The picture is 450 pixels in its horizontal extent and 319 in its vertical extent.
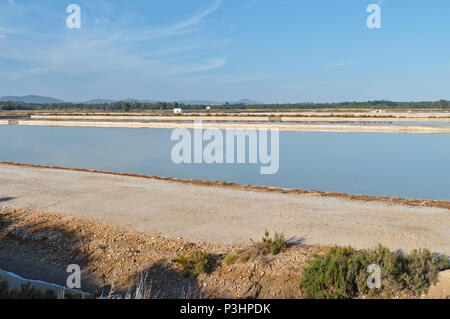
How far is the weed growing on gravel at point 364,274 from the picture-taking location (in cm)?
493

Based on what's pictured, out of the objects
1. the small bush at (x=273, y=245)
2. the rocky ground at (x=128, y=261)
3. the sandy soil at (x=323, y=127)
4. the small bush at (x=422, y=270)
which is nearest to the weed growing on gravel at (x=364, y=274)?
the small bush at (x=422, y=270)

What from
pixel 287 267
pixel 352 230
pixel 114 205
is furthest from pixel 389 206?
pixel 114 205

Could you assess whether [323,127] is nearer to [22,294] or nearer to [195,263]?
[195,263]

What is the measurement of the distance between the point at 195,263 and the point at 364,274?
8.48 ft

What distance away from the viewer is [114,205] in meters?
9.45

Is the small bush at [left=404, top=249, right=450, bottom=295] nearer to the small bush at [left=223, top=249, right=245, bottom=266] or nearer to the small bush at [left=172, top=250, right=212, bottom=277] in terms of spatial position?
the small bush at [left=223, top=249, right=245, bottom=266]
